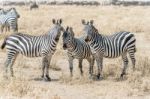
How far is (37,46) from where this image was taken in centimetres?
1442

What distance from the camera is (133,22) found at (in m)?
31.4

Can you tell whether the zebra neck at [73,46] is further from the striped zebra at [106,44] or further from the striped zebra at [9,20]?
the striped zebra at [9,20]

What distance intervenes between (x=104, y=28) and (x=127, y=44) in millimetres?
12810

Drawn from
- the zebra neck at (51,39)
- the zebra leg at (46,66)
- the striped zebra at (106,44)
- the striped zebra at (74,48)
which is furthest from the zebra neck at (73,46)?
the zebra leg at (46,66)

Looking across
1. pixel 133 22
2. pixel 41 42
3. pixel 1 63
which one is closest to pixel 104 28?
pixel 133 22

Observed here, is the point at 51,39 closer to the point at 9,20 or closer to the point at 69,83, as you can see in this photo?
the point at 69,83

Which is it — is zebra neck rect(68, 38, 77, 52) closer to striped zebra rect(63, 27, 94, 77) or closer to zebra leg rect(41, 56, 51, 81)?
striped zebra rect(63, 27, 94, 77)

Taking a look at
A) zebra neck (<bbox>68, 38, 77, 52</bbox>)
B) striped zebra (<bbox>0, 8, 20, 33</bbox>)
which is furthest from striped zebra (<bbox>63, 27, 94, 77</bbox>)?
striped zebra (<bbox>0, 8, 20, 33</bbox>)

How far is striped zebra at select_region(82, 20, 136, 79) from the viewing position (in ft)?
47.4

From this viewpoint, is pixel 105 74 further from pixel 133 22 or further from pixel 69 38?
pixel 133 22

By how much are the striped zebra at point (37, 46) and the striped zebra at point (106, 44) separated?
31.6 inches

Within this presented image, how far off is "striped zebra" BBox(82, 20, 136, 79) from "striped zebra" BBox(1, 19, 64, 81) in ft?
2.63

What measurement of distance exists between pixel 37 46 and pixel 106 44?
6.46 feet

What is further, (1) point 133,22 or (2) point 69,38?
(1) point 133,22
